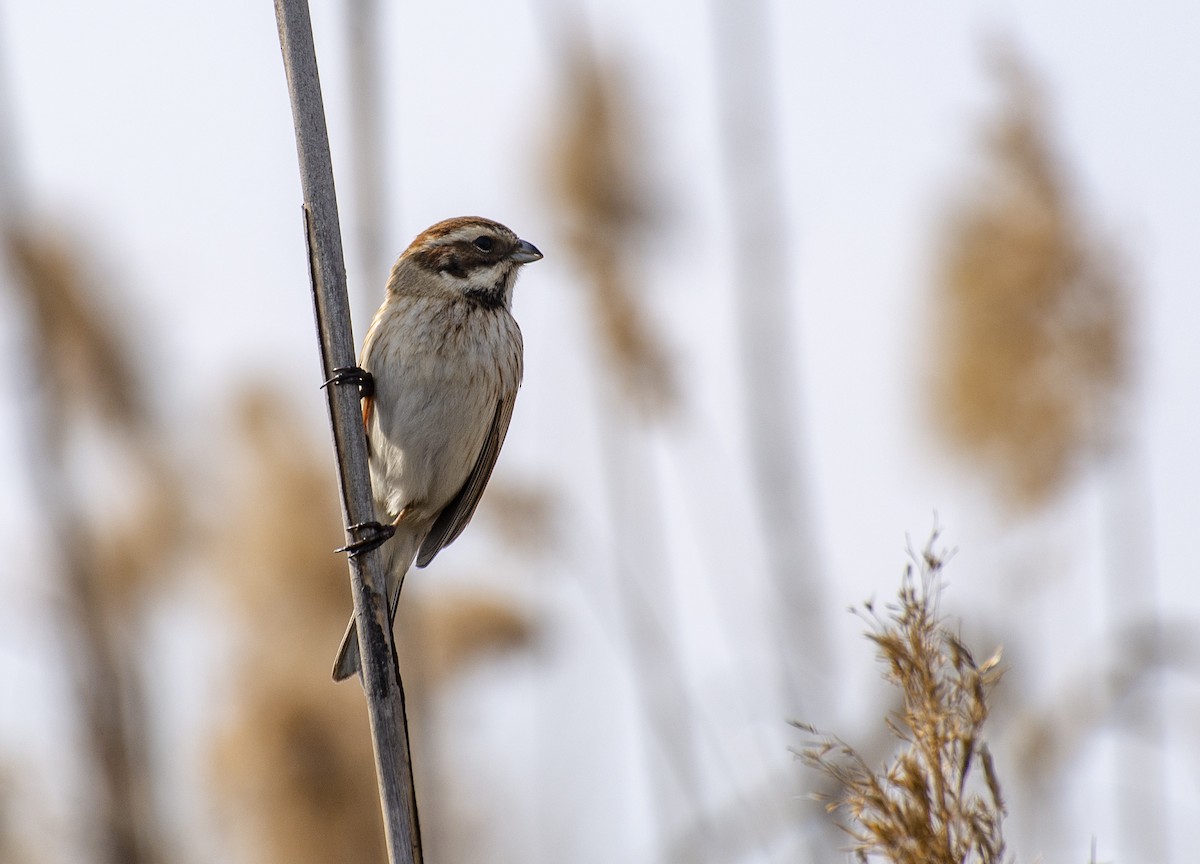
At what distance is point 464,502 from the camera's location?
4086mm

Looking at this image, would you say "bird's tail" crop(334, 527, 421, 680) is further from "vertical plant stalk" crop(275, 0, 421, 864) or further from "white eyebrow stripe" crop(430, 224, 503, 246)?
"vertical plant stalk" crop(275, 0, 421, 864)

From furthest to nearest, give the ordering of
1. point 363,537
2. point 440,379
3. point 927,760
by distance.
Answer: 1. point 440,379
2. point 363,537
3. point 927,760

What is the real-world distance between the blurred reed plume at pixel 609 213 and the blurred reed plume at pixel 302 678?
998mm

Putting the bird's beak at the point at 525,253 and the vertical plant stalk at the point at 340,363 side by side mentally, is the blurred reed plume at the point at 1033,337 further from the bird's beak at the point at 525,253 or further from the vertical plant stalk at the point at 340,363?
the vertical plant stalk at the point at 340,363

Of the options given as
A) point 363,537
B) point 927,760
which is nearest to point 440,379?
point 363,537

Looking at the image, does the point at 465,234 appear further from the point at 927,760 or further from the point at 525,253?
the point at 927,760

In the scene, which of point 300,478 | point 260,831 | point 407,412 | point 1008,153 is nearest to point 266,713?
point 260,831

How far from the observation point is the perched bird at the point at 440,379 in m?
3.63

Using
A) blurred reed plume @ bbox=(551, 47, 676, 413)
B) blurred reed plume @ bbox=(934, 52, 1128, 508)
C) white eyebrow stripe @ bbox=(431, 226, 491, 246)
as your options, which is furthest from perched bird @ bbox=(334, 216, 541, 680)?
blurred reed plume @ bbox=(934, 52, 1128, 508)

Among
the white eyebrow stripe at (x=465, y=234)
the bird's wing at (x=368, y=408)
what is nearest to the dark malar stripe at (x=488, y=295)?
the white eyebrow stripe at (x=465, y=234)

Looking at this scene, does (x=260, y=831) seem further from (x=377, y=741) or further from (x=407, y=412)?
(x=377, y=741)

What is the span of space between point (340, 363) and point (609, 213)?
2769 millimetres

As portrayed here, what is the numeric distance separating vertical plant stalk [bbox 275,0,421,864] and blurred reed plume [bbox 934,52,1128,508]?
3.12 metres

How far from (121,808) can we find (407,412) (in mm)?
1664
